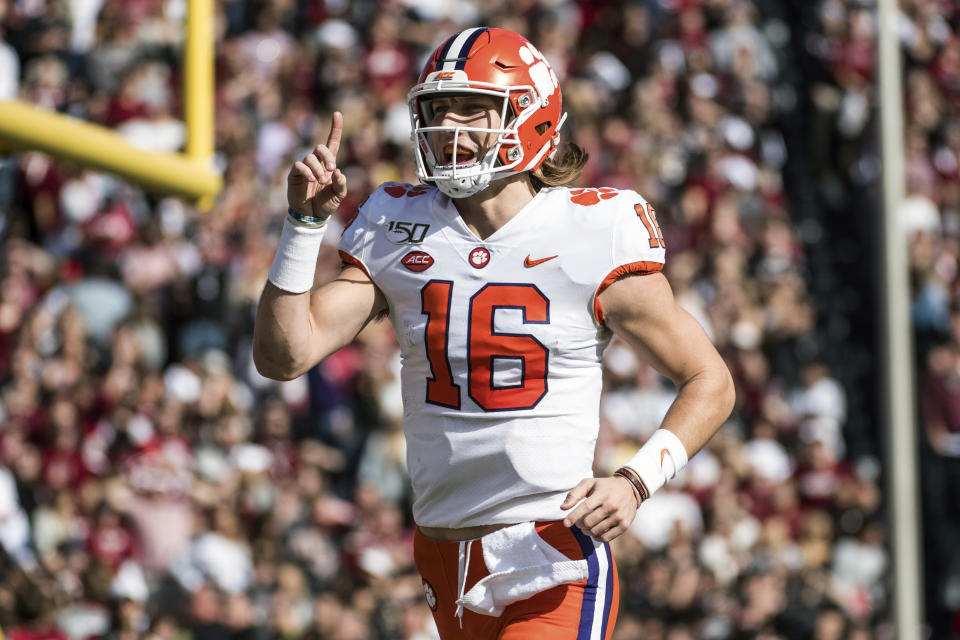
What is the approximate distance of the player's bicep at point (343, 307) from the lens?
366 cm

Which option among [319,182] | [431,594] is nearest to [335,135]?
[319,182]

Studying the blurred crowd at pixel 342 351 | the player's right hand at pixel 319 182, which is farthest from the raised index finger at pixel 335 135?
the blurred crowd at pixel 342 351

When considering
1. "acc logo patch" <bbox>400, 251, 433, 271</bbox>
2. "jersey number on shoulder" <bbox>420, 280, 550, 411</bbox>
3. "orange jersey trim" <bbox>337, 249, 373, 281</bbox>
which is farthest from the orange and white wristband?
"orange jersey trim" <bbox>337, 249, 373, 281</bbox>

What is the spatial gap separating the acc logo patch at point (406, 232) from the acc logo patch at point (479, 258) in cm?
14

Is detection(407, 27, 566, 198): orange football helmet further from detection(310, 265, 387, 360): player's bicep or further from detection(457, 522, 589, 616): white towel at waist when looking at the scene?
detection(457, 522, 589, 616): white towel at waist

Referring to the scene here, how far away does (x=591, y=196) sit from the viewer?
375 centimetres

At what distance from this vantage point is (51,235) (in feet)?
31.8

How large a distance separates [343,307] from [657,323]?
2.53ft

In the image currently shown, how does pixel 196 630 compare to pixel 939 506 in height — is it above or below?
above

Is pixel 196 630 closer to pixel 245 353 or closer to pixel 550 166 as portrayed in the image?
pixel 245 353

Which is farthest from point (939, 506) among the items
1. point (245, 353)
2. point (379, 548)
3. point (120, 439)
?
point (120, 439)

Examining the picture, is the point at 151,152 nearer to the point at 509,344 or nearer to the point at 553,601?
the point at 509,344

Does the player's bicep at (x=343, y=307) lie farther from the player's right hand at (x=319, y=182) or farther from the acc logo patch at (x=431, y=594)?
the acc logo patch at (x=431, y=594)

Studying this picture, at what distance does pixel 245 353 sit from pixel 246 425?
0.59 meters
